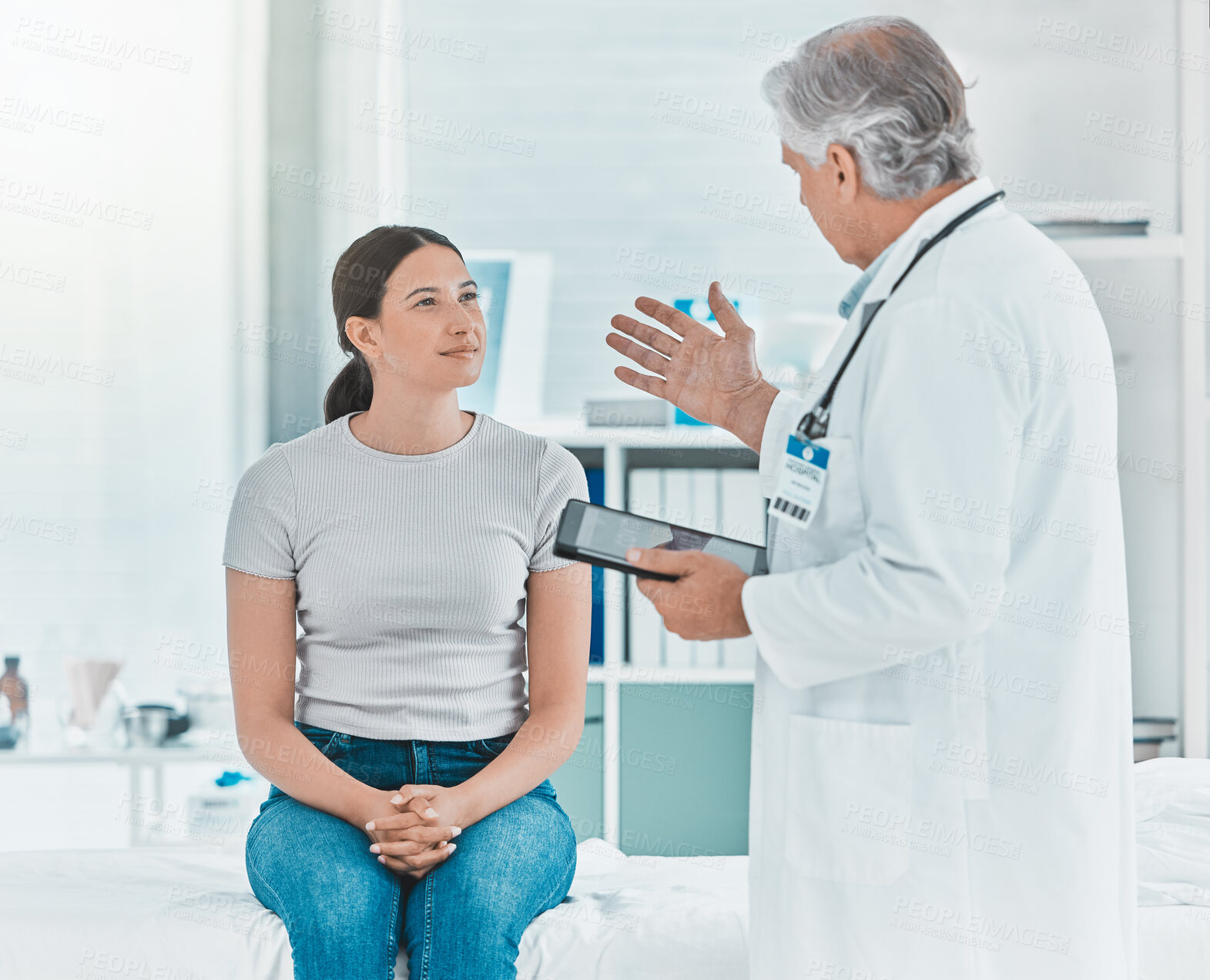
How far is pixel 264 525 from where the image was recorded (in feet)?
4.94

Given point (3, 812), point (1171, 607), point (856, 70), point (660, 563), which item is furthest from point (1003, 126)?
point (3, 812)

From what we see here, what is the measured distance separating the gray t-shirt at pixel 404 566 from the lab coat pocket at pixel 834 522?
0.49 metres

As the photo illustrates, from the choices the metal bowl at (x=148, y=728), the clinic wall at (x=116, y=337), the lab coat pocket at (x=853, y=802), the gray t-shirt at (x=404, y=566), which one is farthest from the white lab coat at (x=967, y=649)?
the clinic wall at (x=116, y=337)

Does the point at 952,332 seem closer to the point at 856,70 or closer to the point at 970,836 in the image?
the point at 856,70

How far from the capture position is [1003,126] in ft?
8.53

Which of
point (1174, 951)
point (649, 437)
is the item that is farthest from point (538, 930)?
point (649, 437)

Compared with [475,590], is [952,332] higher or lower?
higher

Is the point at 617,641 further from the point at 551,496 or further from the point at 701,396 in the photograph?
the point at 701,396

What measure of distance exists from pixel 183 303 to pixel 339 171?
19.8 inches

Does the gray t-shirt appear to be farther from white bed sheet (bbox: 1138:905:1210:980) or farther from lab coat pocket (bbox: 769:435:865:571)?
white bed sheet (bbox: 1138:905:1210:980)

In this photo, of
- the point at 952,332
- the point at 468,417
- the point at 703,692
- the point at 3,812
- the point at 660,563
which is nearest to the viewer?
the point at 952,332

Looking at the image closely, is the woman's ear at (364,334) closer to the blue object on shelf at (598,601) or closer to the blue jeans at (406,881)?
the blue jeans at (406,881)

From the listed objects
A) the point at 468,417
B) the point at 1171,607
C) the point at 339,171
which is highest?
the point at 339,171

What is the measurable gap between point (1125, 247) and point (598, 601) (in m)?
1.36
